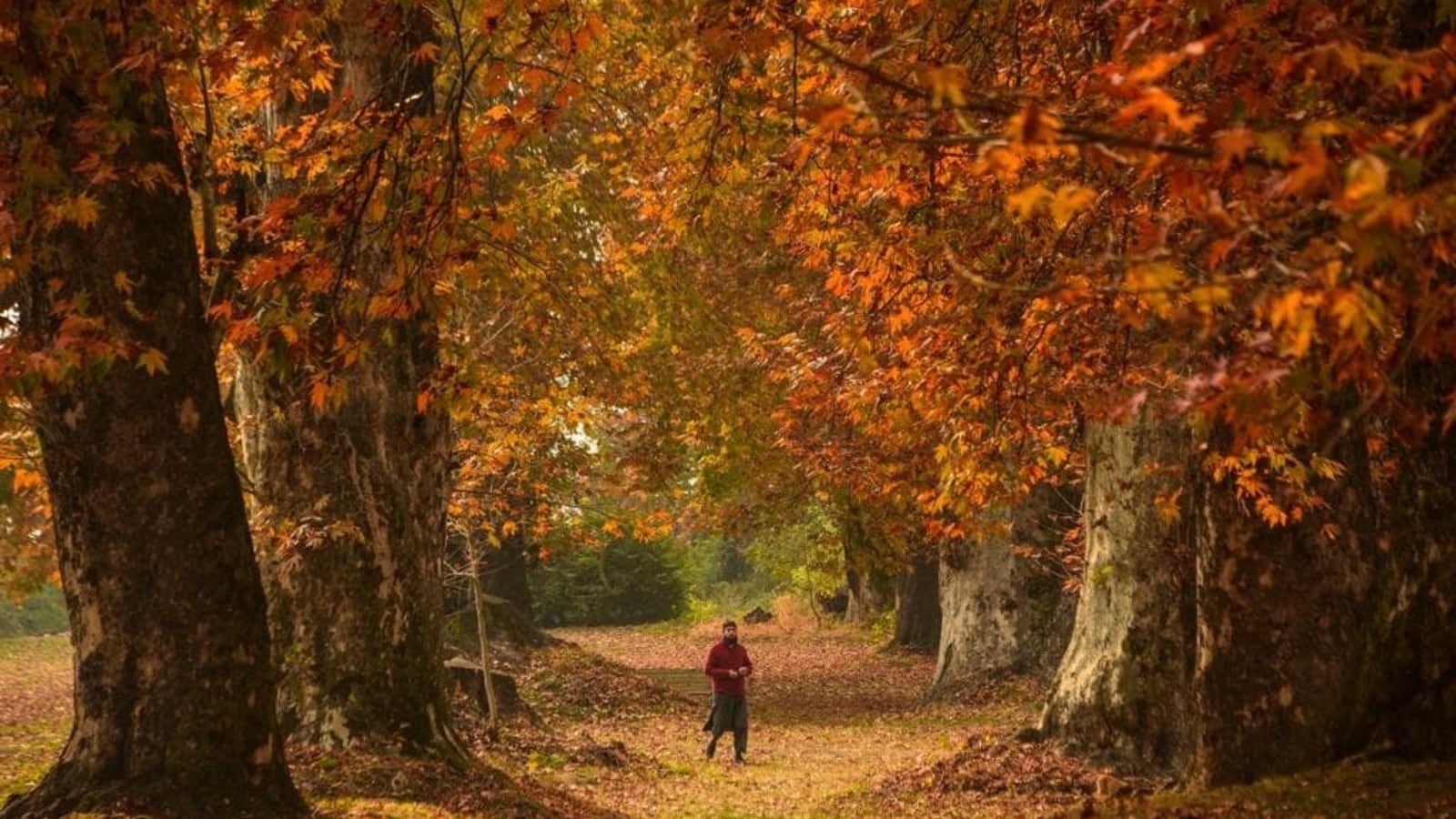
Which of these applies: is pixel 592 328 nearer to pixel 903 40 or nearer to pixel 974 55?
pixel 974 55

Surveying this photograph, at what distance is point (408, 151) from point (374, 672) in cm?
461

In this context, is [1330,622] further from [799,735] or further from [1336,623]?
[799,735]

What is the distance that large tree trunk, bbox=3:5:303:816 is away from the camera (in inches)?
248

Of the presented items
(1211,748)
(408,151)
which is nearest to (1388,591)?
(1211,748)

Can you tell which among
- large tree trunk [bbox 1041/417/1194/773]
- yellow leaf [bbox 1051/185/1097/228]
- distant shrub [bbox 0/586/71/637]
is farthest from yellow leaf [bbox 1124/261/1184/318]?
distant shrub [bbox 0/586/71/637]

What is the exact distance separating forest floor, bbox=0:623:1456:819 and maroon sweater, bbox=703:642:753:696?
92 centimetres

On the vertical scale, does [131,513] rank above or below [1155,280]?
below

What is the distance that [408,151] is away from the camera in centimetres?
661

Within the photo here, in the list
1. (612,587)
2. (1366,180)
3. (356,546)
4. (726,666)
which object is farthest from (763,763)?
(612,587)

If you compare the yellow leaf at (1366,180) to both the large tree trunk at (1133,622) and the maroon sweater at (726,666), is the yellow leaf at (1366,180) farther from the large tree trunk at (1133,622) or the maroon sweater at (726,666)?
the maroon sweater at (726,666)

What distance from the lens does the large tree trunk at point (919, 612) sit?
3262cm

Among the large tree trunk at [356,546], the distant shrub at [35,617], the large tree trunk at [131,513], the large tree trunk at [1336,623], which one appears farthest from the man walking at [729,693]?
the distant shrub at [35,617]

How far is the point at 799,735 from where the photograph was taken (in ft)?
65.2

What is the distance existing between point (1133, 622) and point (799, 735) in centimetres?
905
